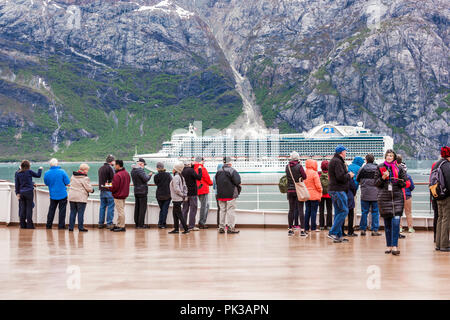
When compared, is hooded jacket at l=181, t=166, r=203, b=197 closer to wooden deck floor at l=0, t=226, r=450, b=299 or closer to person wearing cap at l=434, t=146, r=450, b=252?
wooden deck floor at l=0, t=226, r=450, b=299

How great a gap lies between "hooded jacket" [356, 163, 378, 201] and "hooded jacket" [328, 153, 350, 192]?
0.87 meters

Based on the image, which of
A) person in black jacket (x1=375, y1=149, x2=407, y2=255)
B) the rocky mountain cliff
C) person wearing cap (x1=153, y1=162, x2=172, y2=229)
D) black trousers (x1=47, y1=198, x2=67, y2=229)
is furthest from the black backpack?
the rocky mountain cliff

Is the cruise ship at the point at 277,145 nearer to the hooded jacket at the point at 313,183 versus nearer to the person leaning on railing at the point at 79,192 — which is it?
the person leaning on railing at the point at 79,192

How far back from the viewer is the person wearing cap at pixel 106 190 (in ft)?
34.8

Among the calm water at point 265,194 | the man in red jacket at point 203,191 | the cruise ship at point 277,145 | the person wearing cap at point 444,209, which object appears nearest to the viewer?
the person wearing cap at point 444,209

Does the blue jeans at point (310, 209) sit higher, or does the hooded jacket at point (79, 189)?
the hooded jacket at point (79, 189)

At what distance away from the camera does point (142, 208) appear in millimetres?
10836

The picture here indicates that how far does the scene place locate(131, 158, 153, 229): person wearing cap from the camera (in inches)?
416

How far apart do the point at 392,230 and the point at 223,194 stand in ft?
11.5

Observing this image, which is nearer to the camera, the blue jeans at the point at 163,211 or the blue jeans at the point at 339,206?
the blue jeans at the point at 339,206

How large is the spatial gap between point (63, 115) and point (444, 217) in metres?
182

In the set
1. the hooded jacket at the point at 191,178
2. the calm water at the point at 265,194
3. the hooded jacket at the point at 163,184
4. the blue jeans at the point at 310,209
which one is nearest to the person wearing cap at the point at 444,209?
the calm water at the point at 265,194

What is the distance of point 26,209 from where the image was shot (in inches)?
426

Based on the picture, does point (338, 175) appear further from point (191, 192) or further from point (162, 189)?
point (162, 189)
